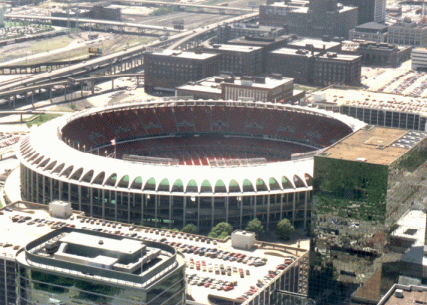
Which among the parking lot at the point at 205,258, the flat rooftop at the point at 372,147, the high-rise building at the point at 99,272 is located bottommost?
the parking lot at the point at 205,258

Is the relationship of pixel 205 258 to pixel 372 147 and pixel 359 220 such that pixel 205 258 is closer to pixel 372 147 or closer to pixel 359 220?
pixel 359 220

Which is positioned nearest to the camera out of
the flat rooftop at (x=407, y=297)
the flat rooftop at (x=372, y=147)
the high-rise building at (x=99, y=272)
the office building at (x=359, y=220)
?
the high-rise building at (x=99, y=272)

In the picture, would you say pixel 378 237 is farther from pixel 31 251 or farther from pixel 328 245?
pixel 31 251

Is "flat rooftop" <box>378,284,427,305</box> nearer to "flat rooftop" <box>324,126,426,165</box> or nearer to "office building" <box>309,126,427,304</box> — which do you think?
"office building" <box>309,126,427,304</box>

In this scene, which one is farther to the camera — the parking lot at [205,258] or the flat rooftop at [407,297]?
the parking lot at [205,258]

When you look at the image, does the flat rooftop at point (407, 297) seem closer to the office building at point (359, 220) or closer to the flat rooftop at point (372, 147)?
the office building at point (359, 220)

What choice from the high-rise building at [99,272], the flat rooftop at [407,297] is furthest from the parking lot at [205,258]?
the high-rise building at [99,272]

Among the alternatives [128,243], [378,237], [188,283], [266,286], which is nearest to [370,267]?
[378,237]

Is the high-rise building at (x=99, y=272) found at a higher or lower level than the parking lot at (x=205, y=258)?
higher
